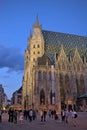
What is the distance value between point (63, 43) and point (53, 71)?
14432 millimetres

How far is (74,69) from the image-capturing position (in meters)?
60.2

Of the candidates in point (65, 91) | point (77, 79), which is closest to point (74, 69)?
point (77, 79)

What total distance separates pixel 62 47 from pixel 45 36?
7251mm

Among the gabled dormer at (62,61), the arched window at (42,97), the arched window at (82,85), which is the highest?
the gabled dormer at (62,61)

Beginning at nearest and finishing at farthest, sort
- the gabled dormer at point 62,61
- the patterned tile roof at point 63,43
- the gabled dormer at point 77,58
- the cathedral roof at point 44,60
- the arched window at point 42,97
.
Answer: the arched window at point 42,97
the cathedral roof at point 44,60
the gabled dormer at point 62,61
the gabled dormer at point 77,58
the patterned tile roof at point 63,43

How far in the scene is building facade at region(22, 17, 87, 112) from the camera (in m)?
54.2

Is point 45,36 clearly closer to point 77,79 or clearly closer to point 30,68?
point 30,68

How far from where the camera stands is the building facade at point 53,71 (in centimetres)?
5425

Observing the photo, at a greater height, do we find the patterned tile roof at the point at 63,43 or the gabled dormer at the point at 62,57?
the patterned tile roof at the point at 63,43

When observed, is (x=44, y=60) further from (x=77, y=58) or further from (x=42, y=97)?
(x=42, y=97)

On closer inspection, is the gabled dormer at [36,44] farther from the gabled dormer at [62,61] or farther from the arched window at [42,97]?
the arched window at [42,97]

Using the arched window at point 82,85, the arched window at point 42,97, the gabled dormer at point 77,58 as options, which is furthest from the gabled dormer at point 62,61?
the arched window at point 42,97

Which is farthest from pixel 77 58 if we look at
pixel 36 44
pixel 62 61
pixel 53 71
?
pixel 36 44

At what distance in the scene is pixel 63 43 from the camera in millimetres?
67062
